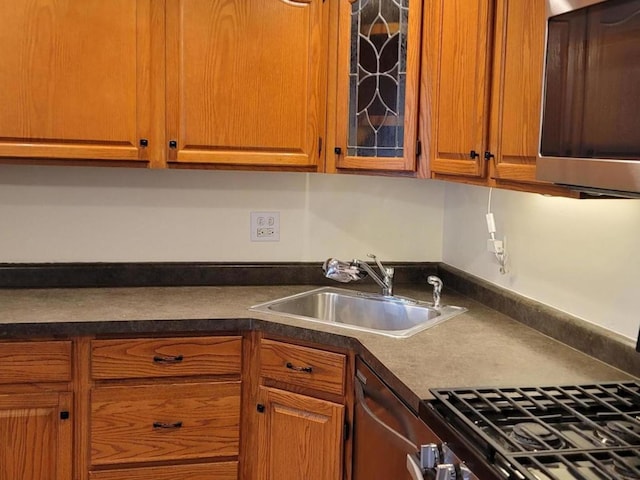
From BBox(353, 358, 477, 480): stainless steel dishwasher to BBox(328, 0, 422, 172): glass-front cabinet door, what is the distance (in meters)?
0.72

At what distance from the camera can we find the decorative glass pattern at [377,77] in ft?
7.81

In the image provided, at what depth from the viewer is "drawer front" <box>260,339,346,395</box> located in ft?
7.14

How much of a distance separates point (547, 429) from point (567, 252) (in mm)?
797

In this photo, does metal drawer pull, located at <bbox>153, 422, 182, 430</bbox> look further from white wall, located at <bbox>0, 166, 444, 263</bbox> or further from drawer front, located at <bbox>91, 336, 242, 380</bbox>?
white wall, located at <bbox>0, 166, 444, 263</bbox>

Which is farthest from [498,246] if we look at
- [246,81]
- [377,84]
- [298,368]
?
[246,81]

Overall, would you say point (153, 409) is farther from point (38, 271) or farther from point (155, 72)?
point (155, 72)

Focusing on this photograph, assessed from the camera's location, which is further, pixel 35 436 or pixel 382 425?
pixel 35 436

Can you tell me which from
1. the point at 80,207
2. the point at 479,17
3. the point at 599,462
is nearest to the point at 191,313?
the point at 80,207

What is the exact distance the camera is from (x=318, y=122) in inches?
100

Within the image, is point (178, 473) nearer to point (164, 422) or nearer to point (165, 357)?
point (164, 422)

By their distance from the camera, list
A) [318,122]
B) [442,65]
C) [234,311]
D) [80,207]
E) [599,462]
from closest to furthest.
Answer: [599,462]
[442,65]
[234,311]
[318,122]
[80,207]

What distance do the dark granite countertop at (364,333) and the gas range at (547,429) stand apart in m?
0.10

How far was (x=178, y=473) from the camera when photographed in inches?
91.9

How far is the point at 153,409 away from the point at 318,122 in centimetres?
108
